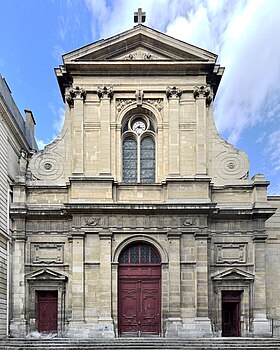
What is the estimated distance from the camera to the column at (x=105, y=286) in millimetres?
20188

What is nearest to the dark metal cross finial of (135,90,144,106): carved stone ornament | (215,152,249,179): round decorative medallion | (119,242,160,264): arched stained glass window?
(135,90,144,106): carved stone ornament

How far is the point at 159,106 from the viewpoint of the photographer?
22.1 m

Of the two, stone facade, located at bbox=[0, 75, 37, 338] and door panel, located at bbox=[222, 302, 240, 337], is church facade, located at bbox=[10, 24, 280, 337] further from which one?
stone facade, located at bbox=[0, 75, 37, 338]

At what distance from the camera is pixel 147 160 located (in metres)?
22.2

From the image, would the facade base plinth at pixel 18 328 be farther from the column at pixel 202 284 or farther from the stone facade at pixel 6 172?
the column at pixel 202 284

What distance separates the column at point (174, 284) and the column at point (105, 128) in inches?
146

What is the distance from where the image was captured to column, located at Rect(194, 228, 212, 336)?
2020 cm

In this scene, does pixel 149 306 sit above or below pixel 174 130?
below

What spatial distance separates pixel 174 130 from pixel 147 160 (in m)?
1.72

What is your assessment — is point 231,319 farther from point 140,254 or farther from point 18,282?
point 18,282

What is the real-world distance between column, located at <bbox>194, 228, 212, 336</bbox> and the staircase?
2.36ft

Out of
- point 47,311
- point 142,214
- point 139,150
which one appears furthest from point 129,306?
point 139,150

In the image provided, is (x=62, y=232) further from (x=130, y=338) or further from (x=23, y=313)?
(x=130, y=338)

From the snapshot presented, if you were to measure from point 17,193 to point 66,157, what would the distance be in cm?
251
